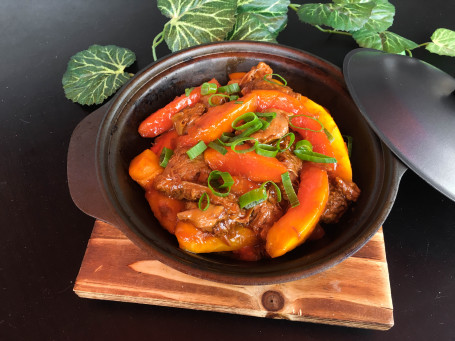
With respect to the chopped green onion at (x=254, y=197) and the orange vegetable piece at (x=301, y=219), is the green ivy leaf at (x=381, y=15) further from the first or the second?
the chopped green onion at (x=254, y=197)

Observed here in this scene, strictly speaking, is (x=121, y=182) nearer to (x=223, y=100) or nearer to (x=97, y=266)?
(x=97, y=266)

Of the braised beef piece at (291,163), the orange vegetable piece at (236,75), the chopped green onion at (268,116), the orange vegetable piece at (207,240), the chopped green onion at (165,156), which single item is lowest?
the orange vegetable piece at (207,240)

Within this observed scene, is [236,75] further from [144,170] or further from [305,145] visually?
[144,170]

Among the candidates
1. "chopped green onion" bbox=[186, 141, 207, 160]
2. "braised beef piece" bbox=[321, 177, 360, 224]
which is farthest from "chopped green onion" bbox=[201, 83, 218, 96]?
"braised beef piece" bbox=[321, 177, 360, 224]

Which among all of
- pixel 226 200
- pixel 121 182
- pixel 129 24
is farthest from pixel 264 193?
pixel 129 24

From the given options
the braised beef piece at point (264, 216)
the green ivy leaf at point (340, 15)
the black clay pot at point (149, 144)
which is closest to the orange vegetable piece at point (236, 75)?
the black clay pot at point (149, 144)
